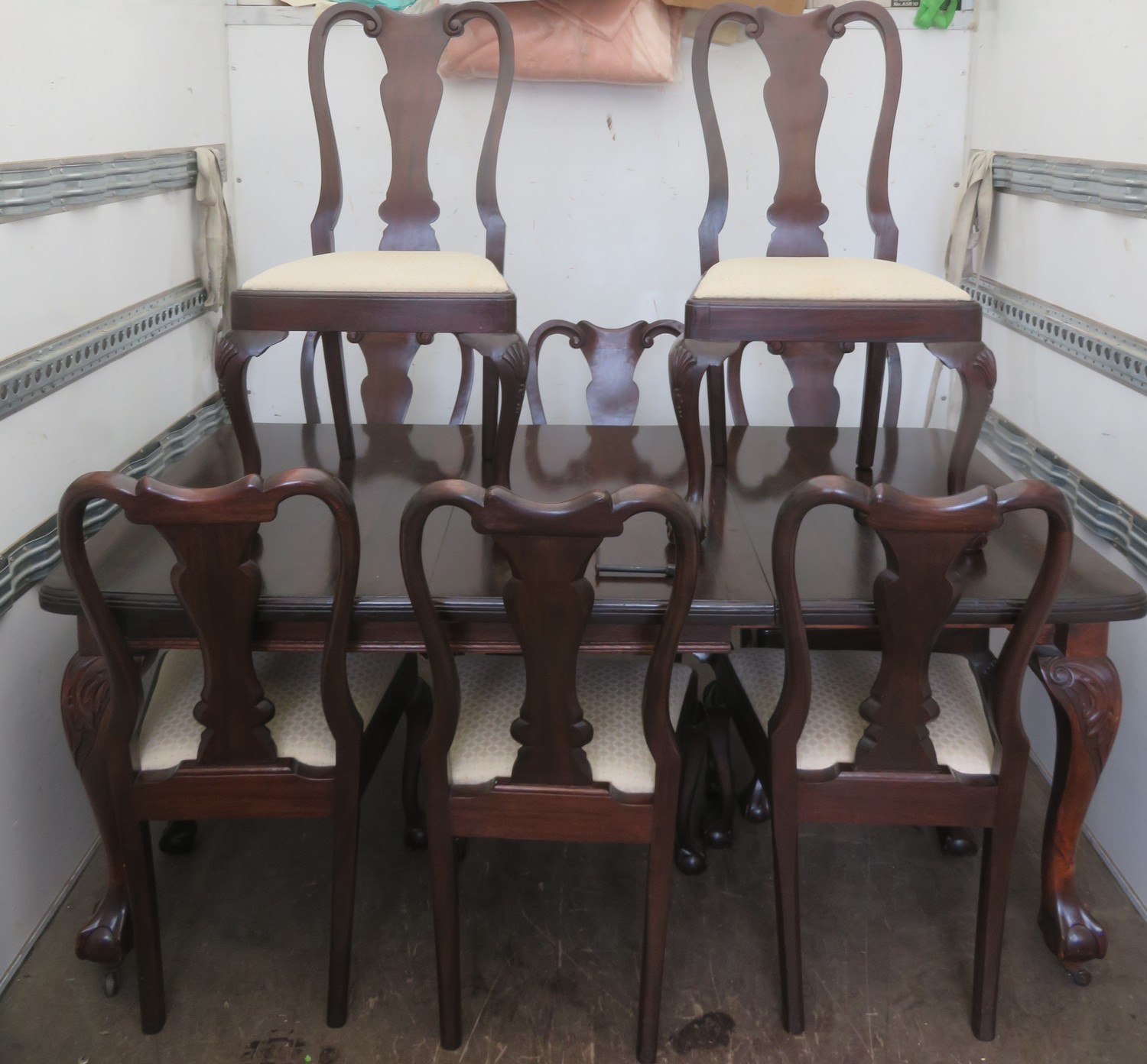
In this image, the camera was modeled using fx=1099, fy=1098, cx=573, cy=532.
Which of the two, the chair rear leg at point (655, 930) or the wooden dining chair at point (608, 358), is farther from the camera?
the wooden dining chair at point (608, 358)

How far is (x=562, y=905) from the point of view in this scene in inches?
72.4

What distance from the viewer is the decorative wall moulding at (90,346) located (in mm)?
1702

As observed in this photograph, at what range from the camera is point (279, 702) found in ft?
5.19

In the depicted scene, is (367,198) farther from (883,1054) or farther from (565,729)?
(883,1054)

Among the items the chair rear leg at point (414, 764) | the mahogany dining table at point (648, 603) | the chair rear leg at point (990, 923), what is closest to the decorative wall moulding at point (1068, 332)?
the mahogany dining table at point (648, 603)

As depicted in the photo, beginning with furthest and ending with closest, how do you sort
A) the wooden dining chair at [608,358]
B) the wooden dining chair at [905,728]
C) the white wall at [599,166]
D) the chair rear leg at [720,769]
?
the white wall at [599,166] < the wooden dining chair at [608,358] < the chair rear leg at [720,769] < the wooden dining chair at [905,728]

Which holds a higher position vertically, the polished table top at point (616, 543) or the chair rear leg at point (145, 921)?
the polished table top at point (616, 543)

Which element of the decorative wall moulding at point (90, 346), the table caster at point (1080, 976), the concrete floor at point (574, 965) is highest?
the decorative wall moulding at point (90, 346)

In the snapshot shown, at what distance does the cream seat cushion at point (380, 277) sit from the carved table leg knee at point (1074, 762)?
110 cm

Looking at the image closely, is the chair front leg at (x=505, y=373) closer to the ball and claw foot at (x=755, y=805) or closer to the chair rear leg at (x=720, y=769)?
the chair rear leg at (x=720, y=769)

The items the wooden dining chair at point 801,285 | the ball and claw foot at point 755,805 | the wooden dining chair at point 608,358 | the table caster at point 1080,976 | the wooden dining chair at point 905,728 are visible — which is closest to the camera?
the wooden dining chair at point 905,728

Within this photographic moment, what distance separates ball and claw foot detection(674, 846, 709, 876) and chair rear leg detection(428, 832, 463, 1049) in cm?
51

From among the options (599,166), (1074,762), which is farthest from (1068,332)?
(599,166)

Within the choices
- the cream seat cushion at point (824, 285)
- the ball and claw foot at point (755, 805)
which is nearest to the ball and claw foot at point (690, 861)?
the ball and claw foot at point (755, 805)
